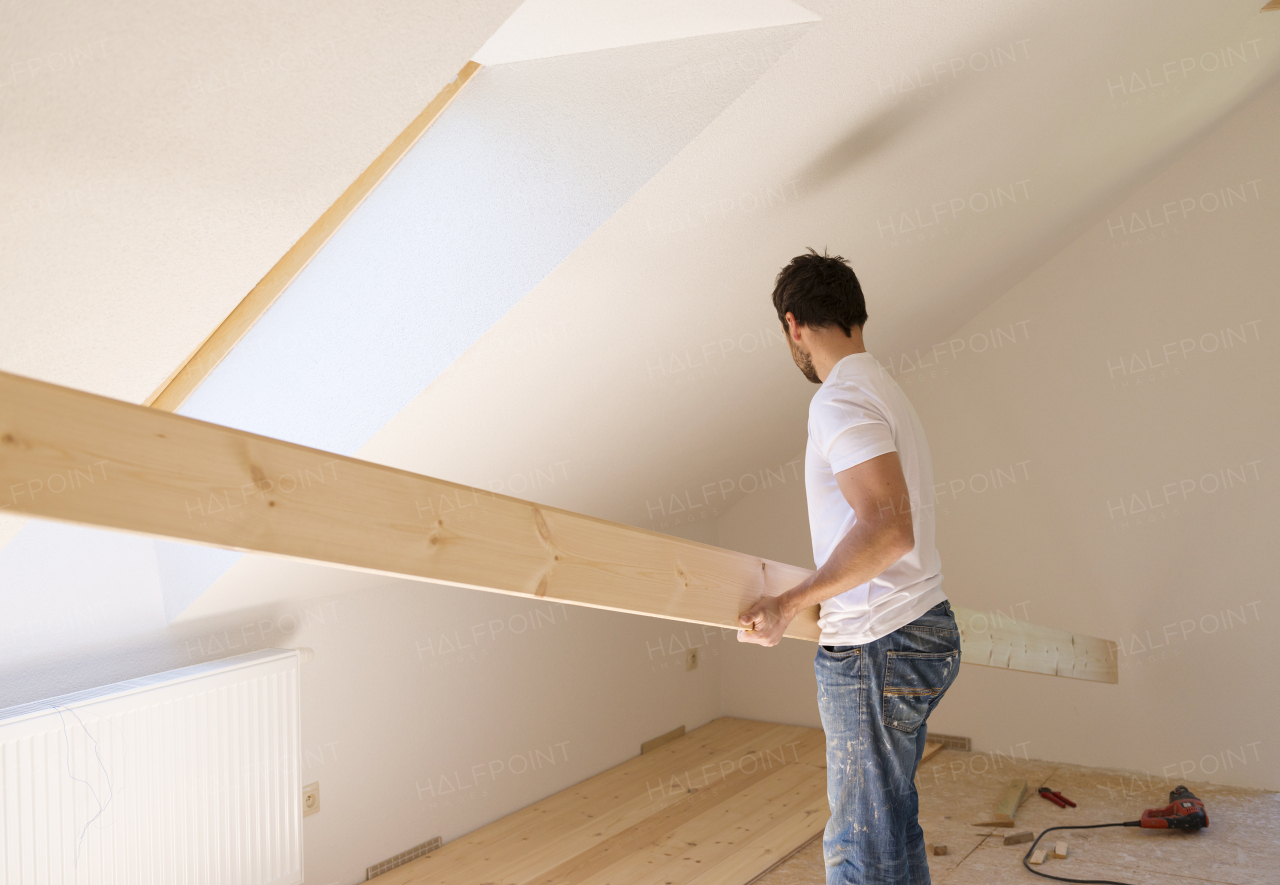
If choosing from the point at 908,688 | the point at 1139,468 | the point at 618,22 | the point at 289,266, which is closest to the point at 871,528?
the point at 908,688

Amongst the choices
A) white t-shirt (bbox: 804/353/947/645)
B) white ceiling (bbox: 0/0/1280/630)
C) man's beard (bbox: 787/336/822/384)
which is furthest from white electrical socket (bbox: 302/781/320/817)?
man's beard (bbox: 787/336/822/384)

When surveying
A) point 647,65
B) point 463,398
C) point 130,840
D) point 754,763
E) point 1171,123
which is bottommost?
point 754,763

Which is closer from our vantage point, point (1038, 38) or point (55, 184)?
point (55, 184)

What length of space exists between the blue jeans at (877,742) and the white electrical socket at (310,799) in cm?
177

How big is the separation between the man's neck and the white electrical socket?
2.06m

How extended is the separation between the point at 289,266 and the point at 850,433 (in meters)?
1.30

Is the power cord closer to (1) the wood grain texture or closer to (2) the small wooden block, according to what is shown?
(2) the small wooden block

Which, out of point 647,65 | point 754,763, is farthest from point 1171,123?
point 754,763

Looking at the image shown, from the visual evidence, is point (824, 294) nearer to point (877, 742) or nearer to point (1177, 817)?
point (877, 742)

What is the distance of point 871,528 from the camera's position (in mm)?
1412

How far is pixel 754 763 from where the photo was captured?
3.96 metres

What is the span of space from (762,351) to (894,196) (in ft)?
2.26

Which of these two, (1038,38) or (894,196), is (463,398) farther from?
(1038,38)

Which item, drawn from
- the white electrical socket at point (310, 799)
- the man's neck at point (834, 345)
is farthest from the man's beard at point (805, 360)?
the white electrical socket at point (310, 799)
